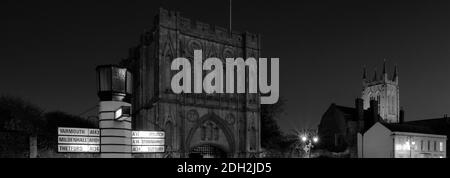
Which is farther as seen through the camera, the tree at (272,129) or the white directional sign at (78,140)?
the tree at (272,129)

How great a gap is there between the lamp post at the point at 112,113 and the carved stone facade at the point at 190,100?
76.5 feet

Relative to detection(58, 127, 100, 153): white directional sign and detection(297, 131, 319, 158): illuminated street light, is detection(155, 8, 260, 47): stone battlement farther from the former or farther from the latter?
detection(58, 127, 100, 153): white directional sign

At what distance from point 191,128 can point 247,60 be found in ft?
27.8

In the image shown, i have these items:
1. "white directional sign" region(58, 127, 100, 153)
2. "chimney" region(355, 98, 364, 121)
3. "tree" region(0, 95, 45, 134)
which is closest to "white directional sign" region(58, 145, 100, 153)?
"white directional sign" region(58, 127, 100, 153)

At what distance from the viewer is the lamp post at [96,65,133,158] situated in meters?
13.6

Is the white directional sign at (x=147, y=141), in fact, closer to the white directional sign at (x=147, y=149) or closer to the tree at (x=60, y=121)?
the white directional sign at (x=147, y=149)

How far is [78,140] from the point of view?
1333 centimetres

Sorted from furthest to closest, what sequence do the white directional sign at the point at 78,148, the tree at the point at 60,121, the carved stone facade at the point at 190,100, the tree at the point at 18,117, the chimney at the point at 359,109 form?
the chimney at the point at 359,109, the tree at the point at 60,121, the tree at the point at 18,117, the carved stone facade at the point at 190,100, the white directional sign at the point at 78,148

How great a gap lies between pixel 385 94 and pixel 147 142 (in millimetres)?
111823

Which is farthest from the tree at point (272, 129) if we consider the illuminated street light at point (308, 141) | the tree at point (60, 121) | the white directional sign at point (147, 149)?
the white directional sign at point (147, 149)

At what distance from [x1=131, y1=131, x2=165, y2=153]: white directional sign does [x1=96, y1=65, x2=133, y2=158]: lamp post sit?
52.7 inches

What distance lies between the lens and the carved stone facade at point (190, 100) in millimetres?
38750

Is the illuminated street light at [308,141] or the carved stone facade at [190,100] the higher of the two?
the carved stone facade at [190,100]
